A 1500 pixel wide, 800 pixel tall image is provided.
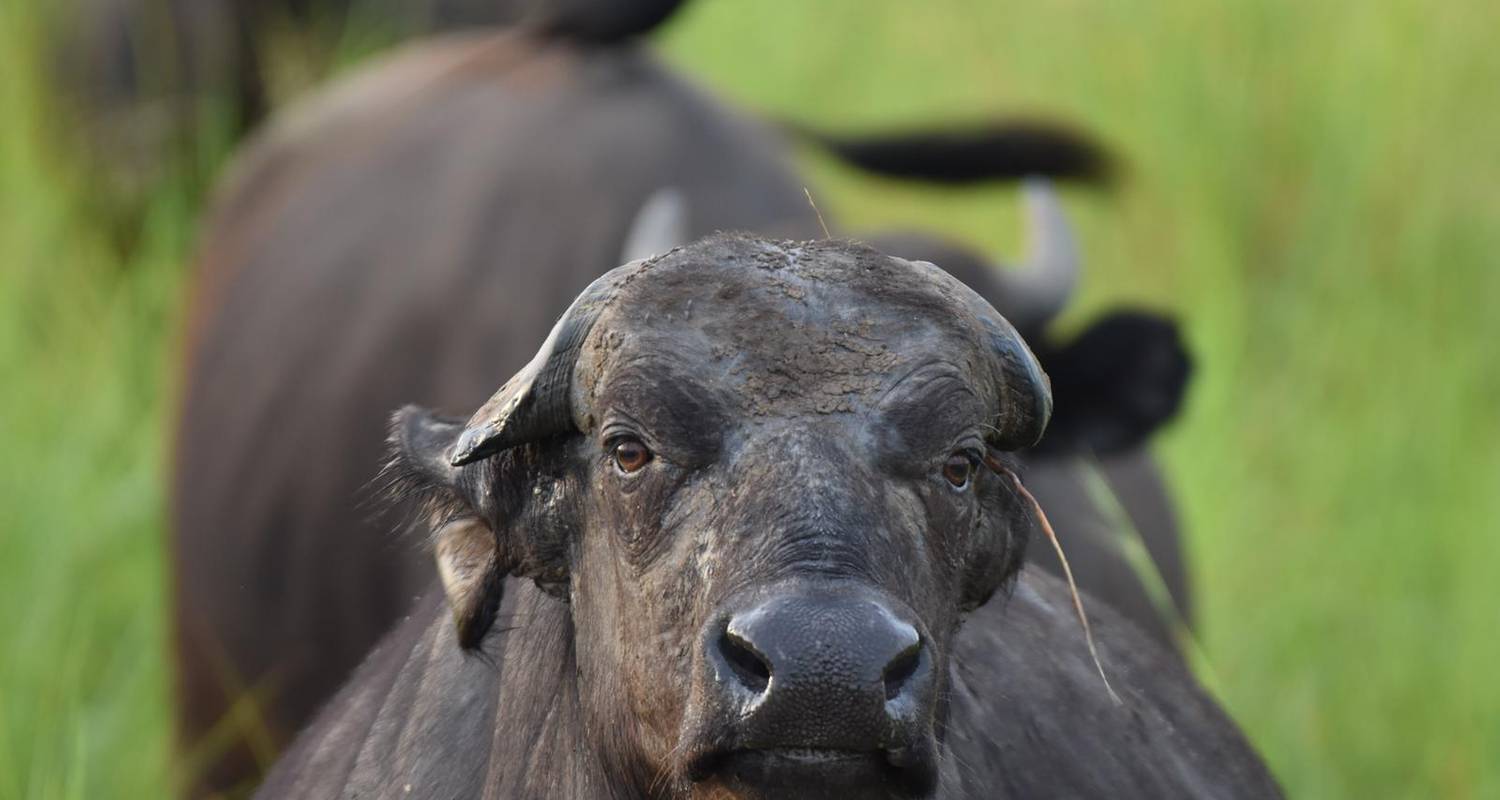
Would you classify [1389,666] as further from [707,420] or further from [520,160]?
[707,420]

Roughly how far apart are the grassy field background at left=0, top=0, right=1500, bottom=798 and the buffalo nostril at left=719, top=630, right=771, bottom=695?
2982mm

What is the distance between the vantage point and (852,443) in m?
2.65

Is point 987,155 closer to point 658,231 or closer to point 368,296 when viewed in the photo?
point 658,231

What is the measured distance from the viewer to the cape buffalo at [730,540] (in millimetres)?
2492

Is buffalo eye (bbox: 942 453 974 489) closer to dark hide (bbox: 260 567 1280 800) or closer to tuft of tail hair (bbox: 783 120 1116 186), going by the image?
dark hide (bbox: 260 567 1280 800)

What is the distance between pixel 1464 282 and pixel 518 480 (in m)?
6.80

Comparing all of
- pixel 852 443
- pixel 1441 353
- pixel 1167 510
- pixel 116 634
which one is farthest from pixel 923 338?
pixel 1441 353

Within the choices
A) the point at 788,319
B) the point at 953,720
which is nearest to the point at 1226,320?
the point at 953,720

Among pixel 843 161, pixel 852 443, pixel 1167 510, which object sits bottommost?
pixel 1167 510

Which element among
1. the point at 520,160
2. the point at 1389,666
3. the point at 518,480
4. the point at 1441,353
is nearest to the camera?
the point at 518,480

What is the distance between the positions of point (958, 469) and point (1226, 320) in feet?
18.0

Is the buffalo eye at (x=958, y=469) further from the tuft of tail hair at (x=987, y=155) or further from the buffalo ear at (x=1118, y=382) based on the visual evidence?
the tuft of tail hair at (x=987, y=155)

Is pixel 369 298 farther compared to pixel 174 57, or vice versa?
pixel 174 57

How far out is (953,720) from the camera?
10.5 feet
